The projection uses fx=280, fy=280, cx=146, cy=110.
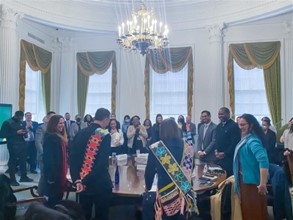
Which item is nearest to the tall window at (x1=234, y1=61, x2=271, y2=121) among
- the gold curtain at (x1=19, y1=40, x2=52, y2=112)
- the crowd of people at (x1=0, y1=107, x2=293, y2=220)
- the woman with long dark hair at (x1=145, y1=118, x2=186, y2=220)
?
the crowd of people at (x1=0, y1=107, x2=293, y2=220)

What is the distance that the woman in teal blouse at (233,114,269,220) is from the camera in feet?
8.25

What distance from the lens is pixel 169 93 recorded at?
8.56 metres

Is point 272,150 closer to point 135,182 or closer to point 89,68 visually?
point 135,182

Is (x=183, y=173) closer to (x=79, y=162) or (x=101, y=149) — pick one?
(x=101, y=149)

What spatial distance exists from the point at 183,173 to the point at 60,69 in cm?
808

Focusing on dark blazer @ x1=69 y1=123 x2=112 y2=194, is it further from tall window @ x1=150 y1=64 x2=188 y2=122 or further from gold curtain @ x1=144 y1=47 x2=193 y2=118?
tall window @ x1=150 y1=64 x2=188 y2=122

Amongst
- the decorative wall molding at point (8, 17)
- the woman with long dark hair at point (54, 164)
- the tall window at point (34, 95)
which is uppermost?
the decorative wall molding at point (8, 17)

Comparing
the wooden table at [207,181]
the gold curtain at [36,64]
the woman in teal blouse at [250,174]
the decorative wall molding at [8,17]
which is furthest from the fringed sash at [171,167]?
the gold curtain at [36,64]

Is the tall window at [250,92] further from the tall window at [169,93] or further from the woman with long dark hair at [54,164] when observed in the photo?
the woman with long dark hair at [54,164]

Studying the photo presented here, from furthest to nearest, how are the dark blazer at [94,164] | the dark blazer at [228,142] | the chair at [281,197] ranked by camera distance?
the dark blazer at [228,142]
the chair at [281,197]
the dark blazer at [94,164]

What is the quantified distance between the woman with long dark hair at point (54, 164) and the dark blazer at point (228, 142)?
193 centimetres

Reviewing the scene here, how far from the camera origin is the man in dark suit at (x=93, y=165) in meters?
2.37

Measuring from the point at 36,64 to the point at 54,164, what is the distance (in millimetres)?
6255

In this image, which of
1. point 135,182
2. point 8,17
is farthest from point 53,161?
point 8,17
